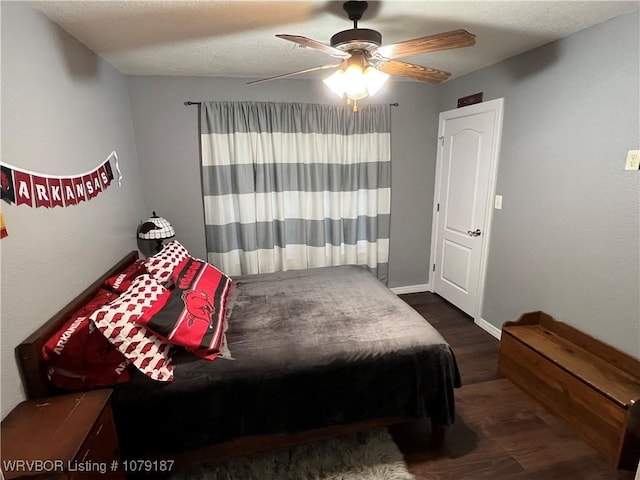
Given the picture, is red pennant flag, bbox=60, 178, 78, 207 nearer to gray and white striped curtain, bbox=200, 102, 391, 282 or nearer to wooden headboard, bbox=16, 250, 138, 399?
wooden headboard, bbox=16, 250, 138, 399

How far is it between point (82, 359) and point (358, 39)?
2.01 m

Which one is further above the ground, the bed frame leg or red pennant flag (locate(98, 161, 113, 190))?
red pennant flag (locate(98, 161, 113, 190))

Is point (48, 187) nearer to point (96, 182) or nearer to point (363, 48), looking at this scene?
point (96, 182)

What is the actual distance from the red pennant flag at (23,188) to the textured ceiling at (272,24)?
904 millimetres

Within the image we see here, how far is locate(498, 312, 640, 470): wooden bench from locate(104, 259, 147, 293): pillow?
8.94 ft

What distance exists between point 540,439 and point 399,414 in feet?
2.99

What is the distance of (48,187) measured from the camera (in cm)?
171

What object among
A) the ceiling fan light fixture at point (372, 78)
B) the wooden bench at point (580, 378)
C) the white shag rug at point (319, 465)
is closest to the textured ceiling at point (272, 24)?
the ceiling fan light fixture at point (372, 78)

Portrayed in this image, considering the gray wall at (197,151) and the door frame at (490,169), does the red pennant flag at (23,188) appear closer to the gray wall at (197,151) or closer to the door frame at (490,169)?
the gray wall at (197,151)

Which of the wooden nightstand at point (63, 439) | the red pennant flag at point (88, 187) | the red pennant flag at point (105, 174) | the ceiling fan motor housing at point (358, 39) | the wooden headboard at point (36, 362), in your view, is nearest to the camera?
the wooden nightstand at point (63, 439)

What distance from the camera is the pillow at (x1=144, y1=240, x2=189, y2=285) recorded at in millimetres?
2201

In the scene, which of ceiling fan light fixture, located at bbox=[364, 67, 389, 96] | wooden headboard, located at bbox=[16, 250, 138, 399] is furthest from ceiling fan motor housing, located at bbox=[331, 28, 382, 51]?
wooden headboard, located at bbox=[16, 250, 138, 399]

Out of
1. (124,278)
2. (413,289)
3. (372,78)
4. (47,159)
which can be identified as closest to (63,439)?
(124,278)

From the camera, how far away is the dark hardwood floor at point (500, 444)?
1.80m
